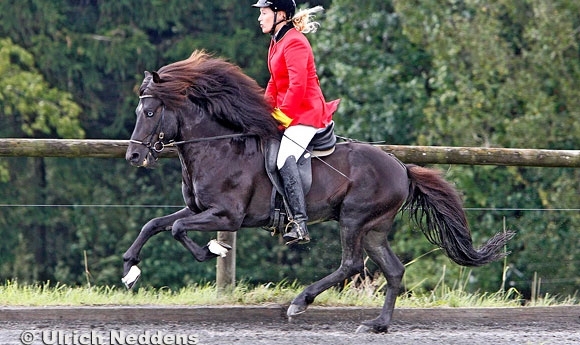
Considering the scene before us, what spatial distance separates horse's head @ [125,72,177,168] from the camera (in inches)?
287

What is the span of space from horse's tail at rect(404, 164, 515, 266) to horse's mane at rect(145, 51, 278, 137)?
1170 millimetres

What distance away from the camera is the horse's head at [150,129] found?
23.9ft

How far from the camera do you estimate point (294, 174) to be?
24.1ft

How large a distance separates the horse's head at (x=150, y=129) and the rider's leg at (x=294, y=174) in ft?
2.54

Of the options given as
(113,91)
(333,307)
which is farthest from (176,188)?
(333,307)

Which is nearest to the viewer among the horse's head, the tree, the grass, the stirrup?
the horse's head

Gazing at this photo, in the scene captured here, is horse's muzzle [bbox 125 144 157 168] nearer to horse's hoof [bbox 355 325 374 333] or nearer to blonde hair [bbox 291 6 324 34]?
blonde hair [bbox 291 6 324 34]

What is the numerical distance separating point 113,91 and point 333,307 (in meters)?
14.4

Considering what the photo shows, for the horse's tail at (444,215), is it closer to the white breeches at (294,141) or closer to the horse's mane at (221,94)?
the white breeches at (294,141)

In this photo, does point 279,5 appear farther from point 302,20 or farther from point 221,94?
point 221,94

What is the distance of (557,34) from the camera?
56.3 feet

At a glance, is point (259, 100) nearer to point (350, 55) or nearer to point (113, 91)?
point (350, 55)

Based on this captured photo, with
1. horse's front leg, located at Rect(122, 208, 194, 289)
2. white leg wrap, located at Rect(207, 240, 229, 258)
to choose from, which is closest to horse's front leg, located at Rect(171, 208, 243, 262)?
white leg wrap, located at Rect(207, 240, 229, 258)
